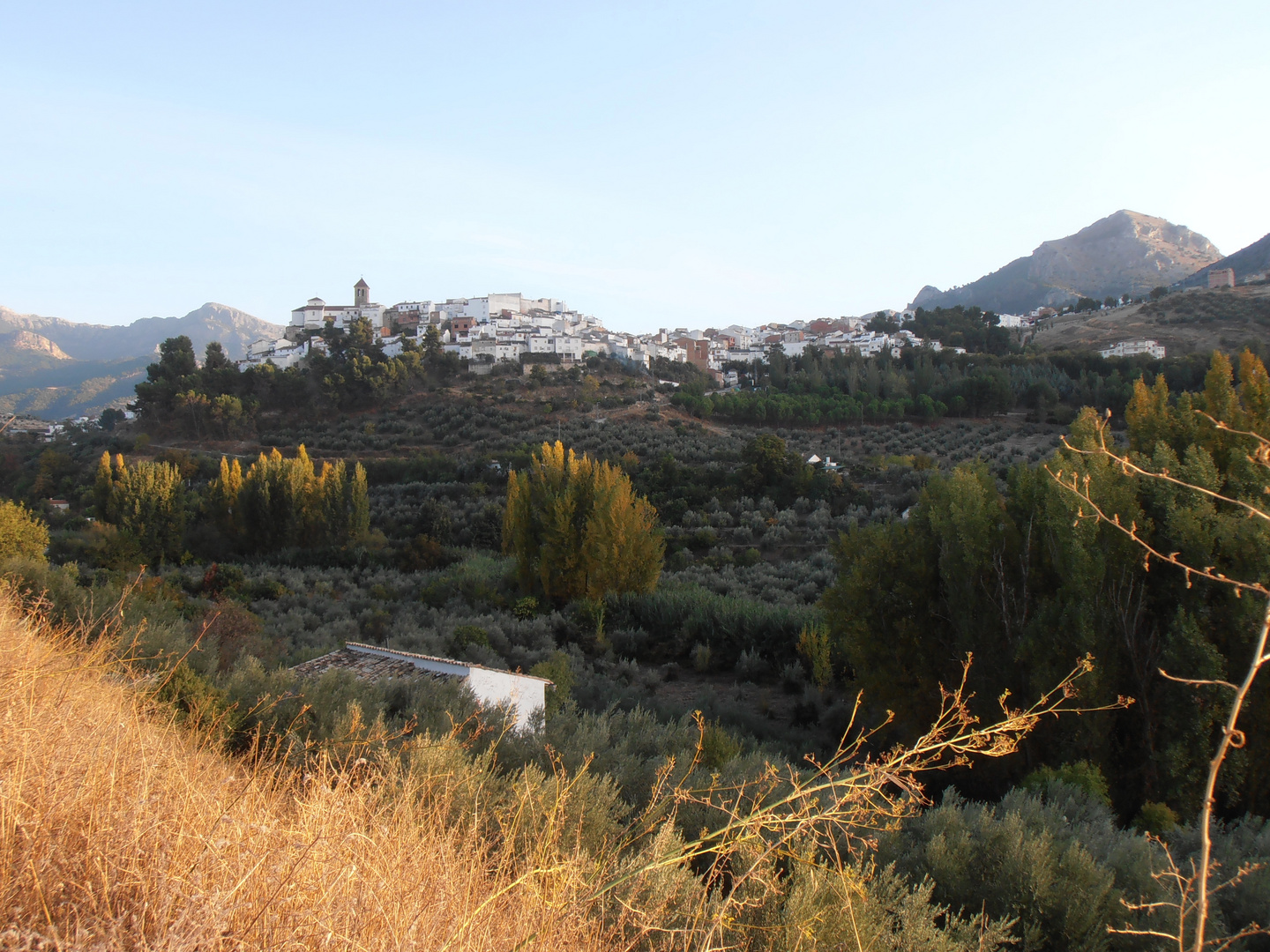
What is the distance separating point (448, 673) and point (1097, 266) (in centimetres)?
16536

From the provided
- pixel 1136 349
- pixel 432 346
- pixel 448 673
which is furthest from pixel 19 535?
pixel 1136 349

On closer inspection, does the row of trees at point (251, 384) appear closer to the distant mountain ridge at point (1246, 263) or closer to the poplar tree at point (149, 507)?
the poplar tree at point (149, 507)

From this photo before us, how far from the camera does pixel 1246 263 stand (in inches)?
3713

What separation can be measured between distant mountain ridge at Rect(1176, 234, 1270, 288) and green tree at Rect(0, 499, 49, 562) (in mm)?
Answer: 109402

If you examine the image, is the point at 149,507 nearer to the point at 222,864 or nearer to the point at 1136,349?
the point at 222,864

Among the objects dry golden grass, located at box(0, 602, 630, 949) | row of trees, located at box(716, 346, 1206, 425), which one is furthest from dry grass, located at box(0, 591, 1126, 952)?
row of trees, located at box(716, 346, 1206, 425)

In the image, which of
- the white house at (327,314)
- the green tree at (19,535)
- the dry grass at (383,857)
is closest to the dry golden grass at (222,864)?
the dry grass at (383,857)

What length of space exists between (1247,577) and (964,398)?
41.1 metres

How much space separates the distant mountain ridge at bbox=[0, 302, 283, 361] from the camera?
146 meters

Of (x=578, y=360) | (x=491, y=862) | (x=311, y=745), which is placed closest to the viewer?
(x=491, y=862)

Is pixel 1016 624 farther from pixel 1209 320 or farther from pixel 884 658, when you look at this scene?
pixel 1209 320

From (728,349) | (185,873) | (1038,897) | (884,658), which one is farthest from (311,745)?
(728,349)

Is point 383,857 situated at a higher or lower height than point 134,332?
lower

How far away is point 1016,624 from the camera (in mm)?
8516
